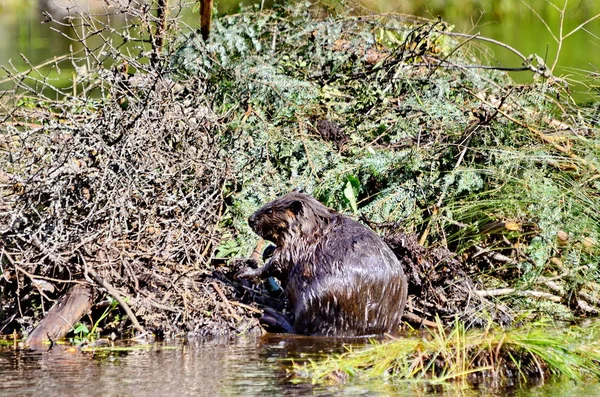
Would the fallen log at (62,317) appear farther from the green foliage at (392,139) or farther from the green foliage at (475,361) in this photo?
the green foliage at (475,361)

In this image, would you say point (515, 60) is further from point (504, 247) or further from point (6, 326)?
point (6, 326)

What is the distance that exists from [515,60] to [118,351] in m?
10.5

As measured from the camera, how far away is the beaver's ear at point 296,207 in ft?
19.4

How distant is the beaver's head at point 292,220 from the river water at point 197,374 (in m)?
0.63

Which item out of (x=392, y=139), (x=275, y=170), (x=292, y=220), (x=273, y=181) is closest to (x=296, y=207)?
(x=292, y=220)

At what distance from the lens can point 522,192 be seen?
6859 millimetres

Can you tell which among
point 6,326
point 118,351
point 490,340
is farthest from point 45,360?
point 490,340

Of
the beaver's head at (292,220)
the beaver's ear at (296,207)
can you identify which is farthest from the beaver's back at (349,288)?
the beaver's ear at (296,207)

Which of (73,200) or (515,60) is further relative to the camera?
(515,60)

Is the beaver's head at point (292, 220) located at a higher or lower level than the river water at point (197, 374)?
higher

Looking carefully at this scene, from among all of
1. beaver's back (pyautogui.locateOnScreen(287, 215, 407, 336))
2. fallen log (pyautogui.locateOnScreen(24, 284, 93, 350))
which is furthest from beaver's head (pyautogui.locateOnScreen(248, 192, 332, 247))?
fallen log (pyautogui.locateOnScreen(24, 284, 93, 350))

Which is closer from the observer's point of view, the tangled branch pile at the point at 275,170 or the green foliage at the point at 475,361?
the green foliage at the point at 475,361

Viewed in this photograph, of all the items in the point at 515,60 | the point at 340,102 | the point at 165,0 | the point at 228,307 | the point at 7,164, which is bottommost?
the point at 228,307

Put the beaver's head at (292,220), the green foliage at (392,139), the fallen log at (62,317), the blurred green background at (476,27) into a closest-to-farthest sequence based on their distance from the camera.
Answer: the fallen log at (62,317), the beaver's head at (292,220), the green foliage at (392,139), the blurred green background at (476,27)
